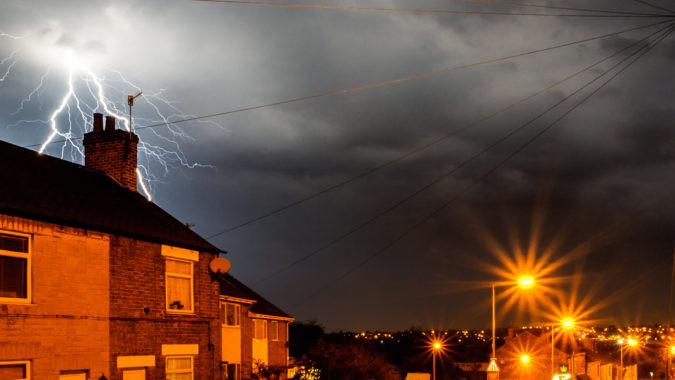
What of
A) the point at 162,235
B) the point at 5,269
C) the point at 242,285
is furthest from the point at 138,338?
the point at 242,285

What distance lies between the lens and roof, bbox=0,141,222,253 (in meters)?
15.1

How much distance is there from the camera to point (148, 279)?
58.9 feet

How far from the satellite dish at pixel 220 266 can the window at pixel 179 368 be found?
9.11ft

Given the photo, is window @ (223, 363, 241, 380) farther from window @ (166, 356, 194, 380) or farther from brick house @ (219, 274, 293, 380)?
window @ (166, 356, 194, 380)

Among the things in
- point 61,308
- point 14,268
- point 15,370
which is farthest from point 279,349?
point 14,268

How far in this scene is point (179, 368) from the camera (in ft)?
62.7

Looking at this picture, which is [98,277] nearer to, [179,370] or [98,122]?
[179,370]

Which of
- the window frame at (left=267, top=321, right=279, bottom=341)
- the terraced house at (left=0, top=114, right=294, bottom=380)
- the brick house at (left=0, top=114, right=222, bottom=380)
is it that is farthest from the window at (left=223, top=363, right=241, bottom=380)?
the brick house at (left=0, top=114, right=222, bottom=380)

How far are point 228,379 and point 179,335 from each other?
1716 cm

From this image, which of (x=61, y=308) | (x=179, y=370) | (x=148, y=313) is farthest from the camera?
(x=179, y=370)

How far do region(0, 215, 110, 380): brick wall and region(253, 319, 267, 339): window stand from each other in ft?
79.9

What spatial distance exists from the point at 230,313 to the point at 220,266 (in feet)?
54.2

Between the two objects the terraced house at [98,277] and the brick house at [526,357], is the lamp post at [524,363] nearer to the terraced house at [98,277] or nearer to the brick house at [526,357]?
the brick house at [526,357]

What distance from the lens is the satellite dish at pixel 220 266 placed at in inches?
801
